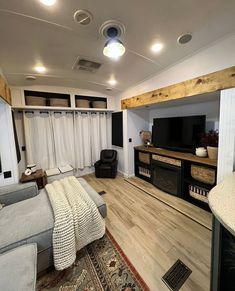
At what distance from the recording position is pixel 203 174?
2334mm

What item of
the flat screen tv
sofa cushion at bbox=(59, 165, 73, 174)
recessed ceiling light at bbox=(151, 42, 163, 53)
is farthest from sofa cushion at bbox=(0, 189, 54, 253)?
the flat screen tv

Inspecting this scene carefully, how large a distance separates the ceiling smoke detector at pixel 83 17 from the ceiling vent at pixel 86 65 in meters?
0.73

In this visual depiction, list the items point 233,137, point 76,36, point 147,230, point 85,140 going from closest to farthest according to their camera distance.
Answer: point 76,36, point 233,137, point 147,230, point 85,140

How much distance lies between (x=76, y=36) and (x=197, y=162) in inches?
98.9

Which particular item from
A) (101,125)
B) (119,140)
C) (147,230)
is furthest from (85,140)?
(147,230)

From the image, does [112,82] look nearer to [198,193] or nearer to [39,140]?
[39,140]

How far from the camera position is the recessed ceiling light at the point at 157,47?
1.79m

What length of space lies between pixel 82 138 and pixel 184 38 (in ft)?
10.4

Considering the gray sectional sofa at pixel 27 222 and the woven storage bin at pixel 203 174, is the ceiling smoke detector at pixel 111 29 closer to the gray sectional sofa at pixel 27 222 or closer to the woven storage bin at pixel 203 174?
the gray sectional sofa at pixel 27 222

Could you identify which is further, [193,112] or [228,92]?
[193,112]

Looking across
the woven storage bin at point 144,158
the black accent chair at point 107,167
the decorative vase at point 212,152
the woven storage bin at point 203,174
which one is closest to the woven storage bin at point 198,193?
the woven storage bin at point 203,174

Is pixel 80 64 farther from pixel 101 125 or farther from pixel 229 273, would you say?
pixel 229 273

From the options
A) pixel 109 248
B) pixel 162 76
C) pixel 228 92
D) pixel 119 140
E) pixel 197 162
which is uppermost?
pixel 162 76

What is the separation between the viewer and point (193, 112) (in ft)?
9.80
